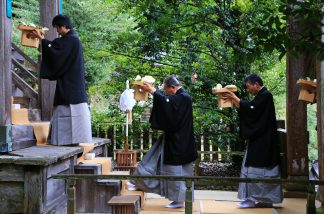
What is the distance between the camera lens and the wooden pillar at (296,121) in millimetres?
7516

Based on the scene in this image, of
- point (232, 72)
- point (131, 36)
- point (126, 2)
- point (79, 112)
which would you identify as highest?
point (126, 2)

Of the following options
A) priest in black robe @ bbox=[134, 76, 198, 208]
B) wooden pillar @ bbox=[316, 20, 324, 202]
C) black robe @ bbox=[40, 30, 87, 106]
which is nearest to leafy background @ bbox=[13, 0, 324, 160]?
priest in black robe @ bbox=[134, 76, 198, 208]

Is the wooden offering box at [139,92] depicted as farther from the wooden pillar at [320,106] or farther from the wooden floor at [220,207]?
the wooden pillar at [320,106]

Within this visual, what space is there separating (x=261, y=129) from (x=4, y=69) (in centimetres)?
389

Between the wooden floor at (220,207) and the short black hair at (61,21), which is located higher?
the short black hair at (61,21)

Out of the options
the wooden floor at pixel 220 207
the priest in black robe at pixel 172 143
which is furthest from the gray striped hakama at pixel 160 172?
the wooden floor at pixel 220 207

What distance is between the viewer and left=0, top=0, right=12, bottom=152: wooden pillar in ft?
18.2

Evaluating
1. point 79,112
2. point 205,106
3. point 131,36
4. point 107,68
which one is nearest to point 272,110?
point 79,112

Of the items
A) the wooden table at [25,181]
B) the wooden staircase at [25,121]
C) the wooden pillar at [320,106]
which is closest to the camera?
the wooden table at [25,181]

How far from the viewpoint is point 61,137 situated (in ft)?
21.9

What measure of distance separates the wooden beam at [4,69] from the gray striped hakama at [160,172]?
7.75 ft

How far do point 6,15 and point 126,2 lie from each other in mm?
5683

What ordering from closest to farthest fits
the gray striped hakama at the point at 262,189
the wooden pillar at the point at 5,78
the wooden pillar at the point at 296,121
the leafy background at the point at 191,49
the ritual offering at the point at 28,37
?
1. the wooden pillar at the point at 5,78
2. the ritual offering at the point at 28,37
3. the gray striped hakama at the point at 262,189
4. the wooden pillar at the point at 296,121
5. the leafy background at the point at 191,49

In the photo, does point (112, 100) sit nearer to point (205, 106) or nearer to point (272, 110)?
point (205, 106)
